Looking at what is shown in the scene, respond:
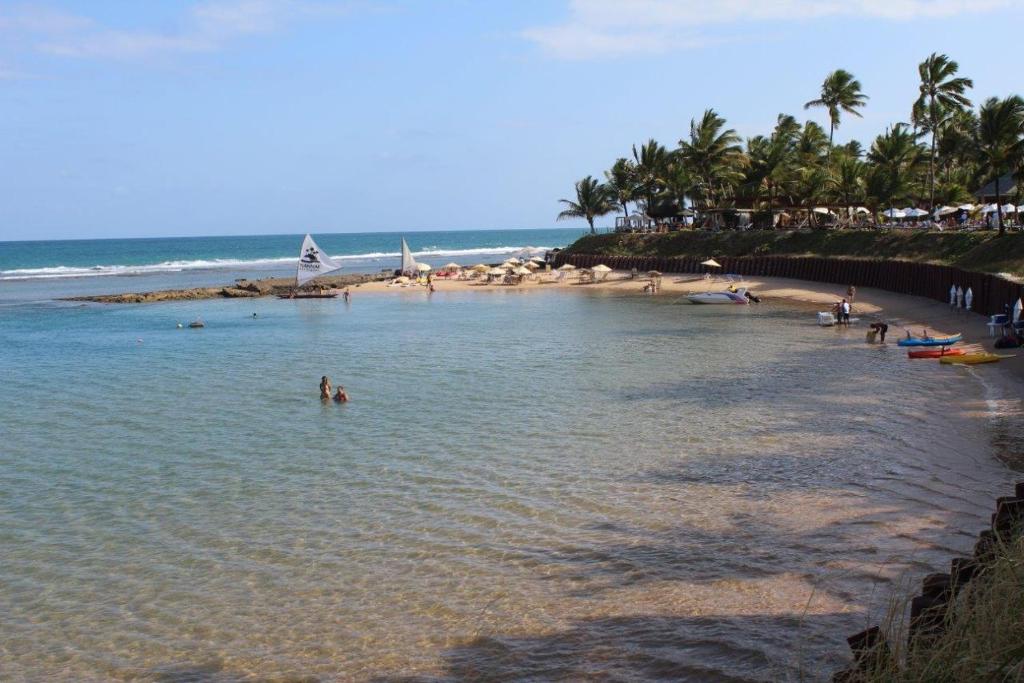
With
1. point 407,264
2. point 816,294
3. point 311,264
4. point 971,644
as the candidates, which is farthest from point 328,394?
point 407,264

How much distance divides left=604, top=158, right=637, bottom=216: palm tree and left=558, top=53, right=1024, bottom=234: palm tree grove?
109 mm

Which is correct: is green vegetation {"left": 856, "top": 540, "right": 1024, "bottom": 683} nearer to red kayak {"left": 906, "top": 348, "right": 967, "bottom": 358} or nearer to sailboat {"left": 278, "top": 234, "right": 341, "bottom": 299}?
red kayak {"left": 906, "top": 348, "right": 967, "bottom": 358}

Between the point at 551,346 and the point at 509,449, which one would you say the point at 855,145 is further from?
the point at 509,449

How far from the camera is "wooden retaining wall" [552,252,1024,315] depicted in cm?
3659

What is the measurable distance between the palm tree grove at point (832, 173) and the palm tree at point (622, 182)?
0.36ft

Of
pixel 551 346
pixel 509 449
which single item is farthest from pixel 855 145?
pixel 509 449

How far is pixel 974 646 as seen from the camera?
6.31 meters

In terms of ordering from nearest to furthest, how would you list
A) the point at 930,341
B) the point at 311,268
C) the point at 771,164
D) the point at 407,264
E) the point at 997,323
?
the point at 930,341 → the point at 997,323 → the point at 311,268 → the point at 771,164 → the point at 407,264

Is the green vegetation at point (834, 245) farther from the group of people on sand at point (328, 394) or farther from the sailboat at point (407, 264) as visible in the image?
the group of people on sand at point (328, 394)

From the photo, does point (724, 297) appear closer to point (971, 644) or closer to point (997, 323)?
point (997, 323)

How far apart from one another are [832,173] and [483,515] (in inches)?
2622

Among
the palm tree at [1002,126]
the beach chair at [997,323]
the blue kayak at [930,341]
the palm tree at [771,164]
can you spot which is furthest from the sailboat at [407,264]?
the beach chair at [997,323]

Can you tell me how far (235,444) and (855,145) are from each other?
9670cm

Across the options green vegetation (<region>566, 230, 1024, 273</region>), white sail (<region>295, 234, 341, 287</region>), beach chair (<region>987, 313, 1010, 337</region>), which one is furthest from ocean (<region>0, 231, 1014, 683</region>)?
white sail (<region>295, 234, 341, 287</region>)
